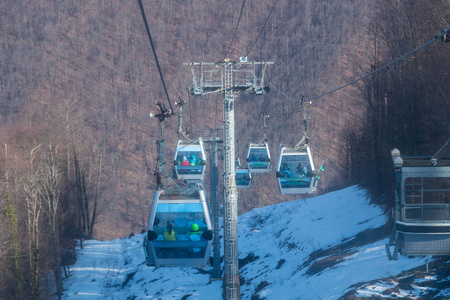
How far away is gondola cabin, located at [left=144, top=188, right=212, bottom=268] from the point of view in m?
14.6

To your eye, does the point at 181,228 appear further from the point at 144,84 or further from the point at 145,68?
the point at 145,68

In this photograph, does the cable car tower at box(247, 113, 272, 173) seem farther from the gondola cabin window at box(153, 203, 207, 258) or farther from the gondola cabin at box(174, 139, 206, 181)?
the gondola cabin window at box(153, 203, 207, 258)

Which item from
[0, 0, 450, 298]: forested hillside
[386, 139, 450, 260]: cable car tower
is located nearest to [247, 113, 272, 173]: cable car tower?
[0, 0, 450, 298]: forested hillside

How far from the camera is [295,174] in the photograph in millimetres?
20375

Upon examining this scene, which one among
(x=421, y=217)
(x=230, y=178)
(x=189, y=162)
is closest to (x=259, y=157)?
(x=189, y=162)

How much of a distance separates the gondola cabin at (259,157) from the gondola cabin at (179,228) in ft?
40.8

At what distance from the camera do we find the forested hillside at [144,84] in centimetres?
4997

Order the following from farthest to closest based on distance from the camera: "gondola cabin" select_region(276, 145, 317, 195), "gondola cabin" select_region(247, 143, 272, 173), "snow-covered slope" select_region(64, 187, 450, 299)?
"gondola cabin" select_region(247, 143, 272, 173)
"snow-covered slope" select_region(64, 187, 450, 299)
"gondola cabin" select_region(276, 145, 317, 195)

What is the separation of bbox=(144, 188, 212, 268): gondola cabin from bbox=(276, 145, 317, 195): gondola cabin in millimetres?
5707


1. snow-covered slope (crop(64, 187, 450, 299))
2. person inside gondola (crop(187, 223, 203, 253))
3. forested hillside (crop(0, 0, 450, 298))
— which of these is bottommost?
snow-covered slope (crop(64, 187, 450, 299))

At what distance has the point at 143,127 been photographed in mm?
119938

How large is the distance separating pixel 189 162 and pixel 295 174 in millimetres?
6092

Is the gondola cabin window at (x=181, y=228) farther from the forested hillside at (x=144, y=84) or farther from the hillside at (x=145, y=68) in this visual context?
the hillside at (x=145, y=68)

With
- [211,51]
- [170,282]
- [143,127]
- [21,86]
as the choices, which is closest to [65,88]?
[21,86]
